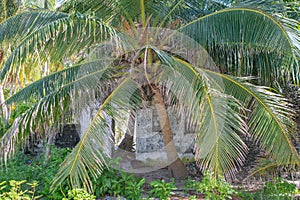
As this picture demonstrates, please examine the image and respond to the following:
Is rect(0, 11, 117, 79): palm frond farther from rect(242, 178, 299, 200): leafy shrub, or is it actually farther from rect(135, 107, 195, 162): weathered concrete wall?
rect(135, 107, 195, 162): weathered concrete wall

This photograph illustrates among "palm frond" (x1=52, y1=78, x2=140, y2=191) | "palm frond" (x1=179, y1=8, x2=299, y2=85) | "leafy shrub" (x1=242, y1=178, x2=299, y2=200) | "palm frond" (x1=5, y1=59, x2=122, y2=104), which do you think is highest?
"palm frond" (x1=179, y1=8, x2=299, y2=85)

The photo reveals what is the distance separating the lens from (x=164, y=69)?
4742mm

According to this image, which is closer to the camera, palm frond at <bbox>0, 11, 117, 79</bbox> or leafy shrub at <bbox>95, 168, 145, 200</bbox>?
palm frond at <bbox>0, 11, 117, 79</bbox>

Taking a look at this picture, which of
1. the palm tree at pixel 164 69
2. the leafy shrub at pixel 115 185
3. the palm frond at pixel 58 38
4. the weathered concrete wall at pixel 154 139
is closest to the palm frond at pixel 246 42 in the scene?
the palm tree at pixel 164 69

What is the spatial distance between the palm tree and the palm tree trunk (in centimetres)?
6

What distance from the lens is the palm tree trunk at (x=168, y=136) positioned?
19.1 feet

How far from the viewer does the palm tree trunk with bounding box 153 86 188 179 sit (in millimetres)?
5825

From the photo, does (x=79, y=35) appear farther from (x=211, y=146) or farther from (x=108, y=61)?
(x=211, y=146)

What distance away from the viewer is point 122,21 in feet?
17.6

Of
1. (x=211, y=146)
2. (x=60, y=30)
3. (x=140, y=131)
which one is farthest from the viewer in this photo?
(x=140, y=131)

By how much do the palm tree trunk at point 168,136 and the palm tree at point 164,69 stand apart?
0.06 meters

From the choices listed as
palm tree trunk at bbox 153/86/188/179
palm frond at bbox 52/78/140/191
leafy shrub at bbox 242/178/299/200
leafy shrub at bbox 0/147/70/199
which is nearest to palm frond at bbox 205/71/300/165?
leafy shrub at bbox 242/178/299/200

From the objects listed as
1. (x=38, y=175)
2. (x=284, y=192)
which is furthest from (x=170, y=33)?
(x=38, y=175)

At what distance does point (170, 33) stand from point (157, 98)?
1.23 meters
